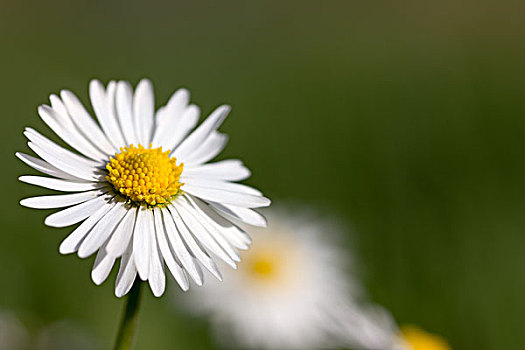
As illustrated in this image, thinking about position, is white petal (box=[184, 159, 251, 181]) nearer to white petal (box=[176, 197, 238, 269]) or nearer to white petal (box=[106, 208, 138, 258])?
white petal (box=[176, 197, 238, 269])

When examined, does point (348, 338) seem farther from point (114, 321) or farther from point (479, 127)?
point (479, 127)

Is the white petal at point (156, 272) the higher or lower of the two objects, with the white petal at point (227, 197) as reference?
lower

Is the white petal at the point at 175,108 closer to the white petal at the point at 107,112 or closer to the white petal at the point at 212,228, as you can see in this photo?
the white petal at the point at 107,112

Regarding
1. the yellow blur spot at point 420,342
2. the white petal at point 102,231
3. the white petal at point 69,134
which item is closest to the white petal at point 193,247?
the white petal at point 102,231

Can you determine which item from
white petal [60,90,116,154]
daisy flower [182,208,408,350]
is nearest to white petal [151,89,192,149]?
white petal [60,90,116,154]

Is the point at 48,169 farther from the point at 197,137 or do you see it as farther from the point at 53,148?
the point at 197,137

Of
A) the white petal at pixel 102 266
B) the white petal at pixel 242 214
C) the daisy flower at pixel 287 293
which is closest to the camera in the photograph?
the white petal at pixel 102 266

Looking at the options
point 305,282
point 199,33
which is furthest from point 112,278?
point 199,33
